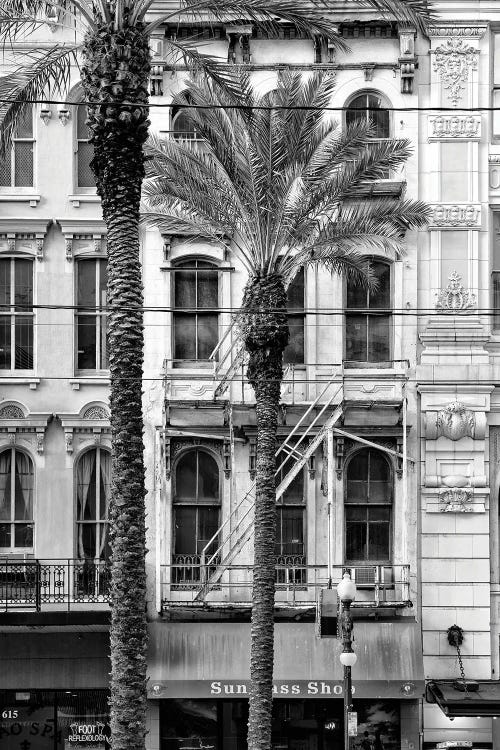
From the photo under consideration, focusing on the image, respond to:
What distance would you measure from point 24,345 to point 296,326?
561 centimetres

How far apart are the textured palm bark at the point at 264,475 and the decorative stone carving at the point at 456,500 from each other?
5652 millimetres

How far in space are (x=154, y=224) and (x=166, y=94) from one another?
3321 mm

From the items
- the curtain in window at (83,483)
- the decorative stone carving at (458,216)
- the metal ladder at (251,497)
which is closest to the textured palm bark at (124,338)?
the metal ladder at (251,497)

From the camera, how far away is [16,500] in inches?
1212

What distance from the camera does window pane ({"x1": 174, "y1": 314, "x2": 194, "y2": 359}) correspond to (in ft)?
102

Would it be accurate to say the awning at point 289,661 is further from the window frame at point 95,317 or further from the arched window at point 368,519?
the window frame at point 95,317

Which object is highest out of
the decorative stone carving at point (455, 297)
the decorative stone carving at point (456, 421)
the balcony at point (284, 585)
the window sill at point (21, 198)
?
the window sill at point (21, 198)

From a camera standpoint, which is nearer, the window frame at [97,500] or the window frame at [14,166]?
the window frame at [97,500]

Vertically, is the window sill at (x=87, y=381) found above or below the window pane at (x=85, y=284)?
below

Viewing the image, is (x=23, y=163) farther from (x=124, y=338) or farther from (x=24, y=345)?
(x=124, y=338)

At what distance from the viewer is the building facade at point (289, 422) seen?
1175 inches

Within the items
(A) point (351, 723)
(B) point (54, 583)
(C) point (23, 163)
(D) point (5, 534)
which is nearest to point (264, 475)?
(A) point (351, 723)

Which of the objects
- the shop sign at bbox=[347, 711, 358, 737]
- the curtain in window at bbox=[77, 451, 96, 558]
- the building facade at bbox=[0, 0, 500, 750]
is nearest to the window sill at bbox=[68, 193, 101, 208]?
the building facade at bbox=[0, 0, 500, 750]

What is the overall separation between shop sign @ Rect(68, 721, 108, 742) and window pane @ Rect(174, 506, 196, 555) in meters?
3.79
